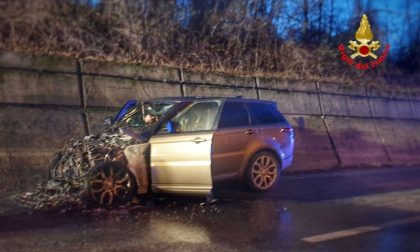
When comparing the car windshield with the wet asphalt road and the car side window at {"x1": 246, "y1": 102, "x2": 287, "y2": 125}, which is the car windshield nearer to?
the wet asphalt road

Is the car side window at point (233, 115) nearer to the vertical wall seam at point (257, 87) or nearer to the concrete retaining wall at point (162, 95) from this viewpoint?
the concrete retaining wall at point (162, 95)

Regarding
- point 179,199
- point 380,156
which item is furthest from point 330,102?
point 179,199

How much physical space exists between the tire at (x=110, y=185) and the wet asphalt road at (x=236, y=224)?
189 millimetres

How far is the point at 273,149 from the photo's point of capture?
28.3 feet

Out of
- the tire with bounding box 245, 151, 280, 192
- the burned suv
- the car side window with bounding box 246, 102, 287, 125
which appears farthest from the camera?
the car side window with bounding box 246, 102, 287, 125

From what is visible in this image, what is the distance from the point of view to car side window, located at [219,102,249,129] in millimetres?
8062

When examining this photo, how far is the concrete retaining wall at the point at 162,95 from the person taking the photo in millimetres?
9594

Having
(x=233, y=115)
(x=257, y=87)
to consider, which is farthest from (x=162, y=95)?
(x=233, y=115)

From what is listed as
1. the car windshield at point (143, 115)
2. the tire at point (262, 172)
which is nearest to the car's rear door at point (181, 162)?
the car windshield at point (143, 115)

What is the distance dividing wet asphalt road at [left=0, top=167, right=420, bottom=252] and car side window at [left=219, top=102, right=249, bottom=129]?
122 cm

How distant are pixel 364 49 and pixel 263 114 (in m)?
12.1

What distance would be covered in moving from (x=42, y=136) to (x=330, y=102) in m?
8.79

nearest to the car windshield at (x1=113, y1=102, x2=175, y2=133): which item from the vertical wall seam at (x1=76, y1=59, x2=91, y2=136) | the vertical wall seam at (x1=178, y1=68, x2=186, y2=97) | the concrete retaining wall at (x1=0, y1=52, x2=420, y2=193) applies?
the concrete retaining wall at (x1=0, y1=52, x2=420, y2=193)

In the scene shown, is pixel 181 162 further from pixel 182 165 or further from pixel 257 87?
pixel 257 87
